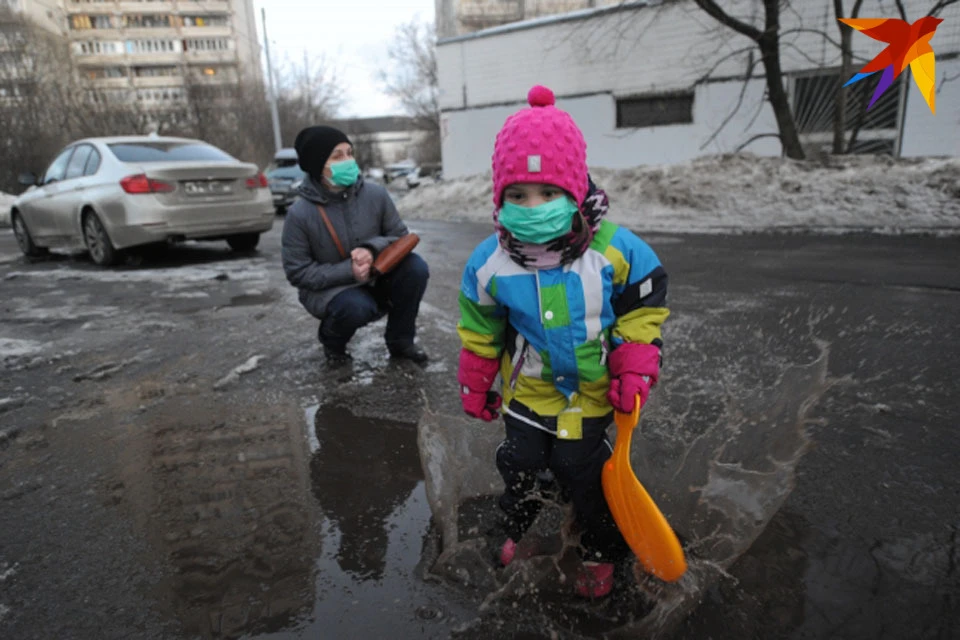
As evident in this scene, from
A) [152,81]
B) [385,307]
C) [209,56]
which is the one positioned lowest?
[385,307]

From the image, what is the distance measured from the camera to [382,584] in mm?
1985

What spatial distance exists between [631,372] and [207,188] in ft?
24.6

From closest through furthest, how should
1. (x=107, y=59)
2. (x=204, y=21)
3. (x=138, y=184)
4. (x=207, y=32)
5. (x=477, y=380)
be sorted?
(x=477, y=380)
(x=138, y=184)
(x=107, y=59)
(x=207, y=32)
(x=204, y=21)

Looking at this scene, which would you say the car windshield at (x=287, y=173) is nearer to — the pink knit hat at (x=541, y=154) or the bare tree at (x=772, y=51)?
the bare tree at (x=772, y=51)

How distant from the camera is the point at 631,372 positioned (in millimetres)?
1778

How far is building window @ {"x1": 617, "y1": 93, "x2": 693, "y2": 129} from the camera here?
14.5 metres

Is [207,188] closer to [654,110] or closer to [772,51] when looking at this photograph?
[772,51]

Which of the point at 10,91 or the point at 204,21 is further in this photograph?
the point at 204,21

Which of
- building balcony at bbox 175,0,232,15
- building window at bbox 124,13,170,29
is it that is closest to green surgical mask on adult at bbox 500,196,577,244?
building balcony at bbox 175,0,232,15

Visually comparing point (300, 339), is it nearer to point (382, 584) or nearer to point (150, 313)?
point (150, 313)

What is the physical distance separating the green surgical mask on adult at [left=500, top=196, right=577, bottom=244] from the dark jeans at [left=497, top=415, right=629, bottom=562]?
58 cm

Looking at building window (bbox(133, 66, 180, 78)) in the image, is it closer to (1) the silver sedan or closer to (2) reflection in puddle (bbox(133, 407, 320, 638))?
(1) the silver sedan

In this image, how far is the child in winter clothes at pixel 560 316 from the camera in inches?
70.4

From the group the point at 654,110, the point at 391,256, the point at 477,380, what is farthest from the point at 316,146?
the point at 654,110
